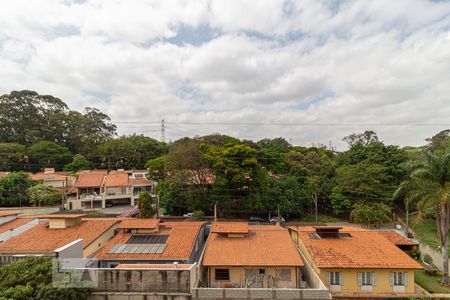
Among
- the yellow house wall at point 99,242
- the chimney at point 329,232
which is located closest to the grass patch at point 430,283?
the chimney at point 329,232

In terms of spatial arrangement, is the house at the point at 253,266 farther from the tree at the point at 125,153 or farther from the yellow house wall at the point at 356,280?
the tree at the point at 125,153

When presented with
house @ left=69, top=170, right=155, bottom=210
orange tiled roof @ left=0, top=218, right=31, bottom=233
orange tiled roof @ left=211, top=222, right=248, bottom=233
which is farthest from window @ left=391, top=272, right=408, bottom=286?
house @ left=69, top=170, right=155, bottom=210

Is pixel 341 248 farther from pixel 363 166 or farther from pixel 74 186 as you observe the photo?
pixel 74 186

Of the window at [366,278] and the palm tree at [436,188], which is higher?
the palm tree at [436,188]

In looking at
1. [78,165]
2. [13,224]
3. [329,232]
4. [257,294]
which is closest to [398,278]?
[329,232]

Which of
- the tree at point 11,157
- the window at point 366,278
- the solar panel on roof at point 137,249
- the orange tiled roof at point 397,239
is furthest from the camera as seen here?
the tree at point 11,157

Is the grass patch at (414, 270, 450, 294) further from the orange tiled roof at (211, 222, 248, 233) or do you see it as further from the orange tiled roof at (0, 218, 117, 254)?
the orange tiled roof at (0, 218, 117, 254)

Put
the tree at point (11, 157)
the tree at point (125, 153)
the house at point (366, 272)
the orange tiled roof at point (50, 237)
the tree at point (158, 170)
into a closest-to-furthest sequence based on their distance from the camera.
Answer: the house at point (366, 272)
the orange tiled roof at point (50, 237)
the tree at point (158, 170)
the tree at point (11, 157)
the tree at point (125, 153)

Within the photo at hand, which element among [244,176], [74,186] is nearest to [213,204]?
[244,176]

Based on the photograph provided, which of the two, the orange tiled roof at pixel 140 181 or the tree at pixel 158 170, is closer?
the tree at pixel 158 170

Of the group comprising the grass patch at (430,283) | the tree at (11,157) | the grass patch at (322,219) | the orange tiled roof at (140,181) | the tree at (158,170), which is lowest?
the grass patch at (322,219)
